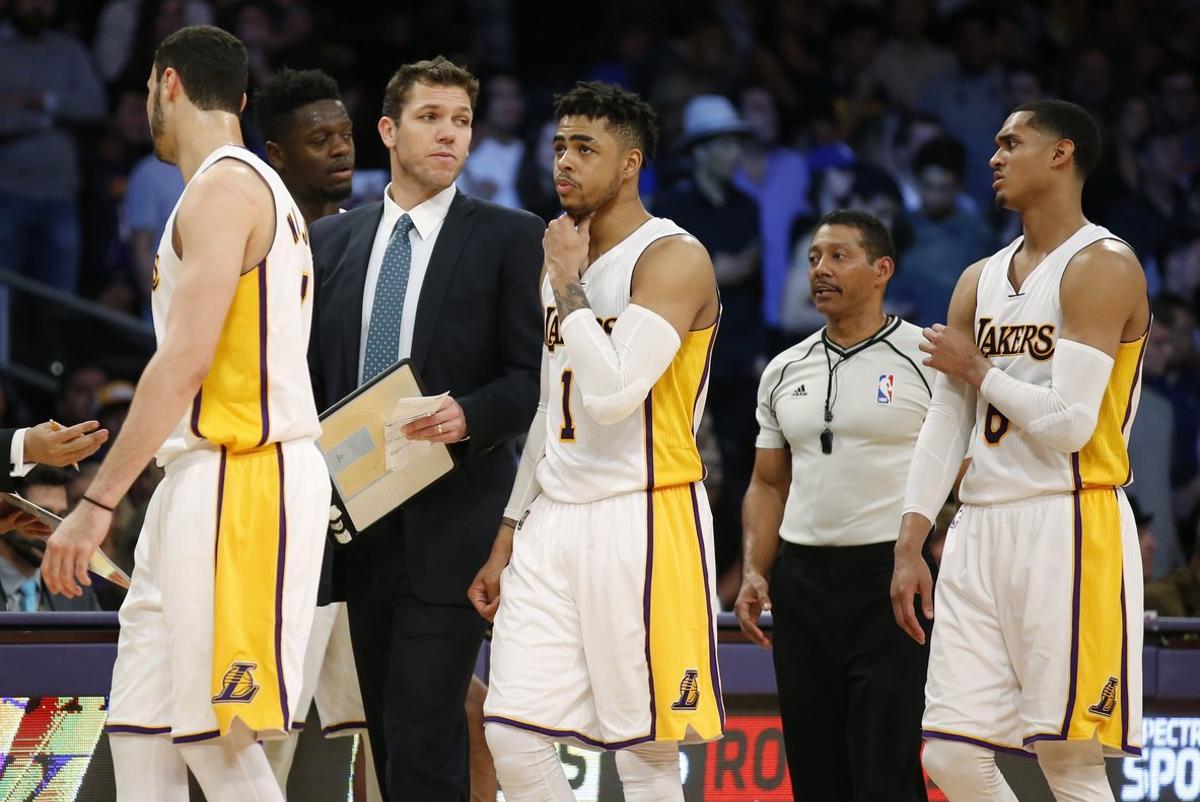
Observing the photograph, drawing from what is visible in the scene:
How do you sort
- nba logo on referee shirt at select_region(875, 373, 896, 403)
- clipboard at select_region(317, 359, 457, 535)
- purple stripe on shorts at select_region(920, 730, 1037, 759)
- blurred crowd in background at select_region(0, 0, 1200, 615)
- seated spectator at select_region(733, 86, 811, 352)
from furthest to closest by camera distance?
seated spectator at select_region(733, 86, 811, 352) → blurred crowd in background at select_region(0, 0, 1200, 615) → nba logo on referee shirt at select_region(875, 373, 896, 403) → clipboard at select_region(317, 359, 457, 535) → purple stripe on shorts at select_region(920, 730, 1037, 759)

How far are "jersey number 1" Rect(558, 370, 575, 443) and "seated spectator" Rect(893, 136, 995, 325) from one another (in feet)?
18.7

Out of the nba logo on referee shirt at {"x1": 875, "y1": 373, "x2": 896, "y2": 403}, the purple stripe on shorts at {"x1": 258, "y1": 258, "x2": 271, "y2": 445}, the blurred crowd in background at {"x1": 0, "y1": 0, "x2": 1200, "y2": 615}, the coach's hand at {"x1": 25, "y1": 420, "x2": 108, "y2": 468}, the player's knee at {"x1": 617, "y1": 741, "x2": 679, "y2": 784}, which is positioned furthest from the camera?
the blurred crowd in background at {"x1": 0, "y1": 0, "x2": 1200, "y2": 615}

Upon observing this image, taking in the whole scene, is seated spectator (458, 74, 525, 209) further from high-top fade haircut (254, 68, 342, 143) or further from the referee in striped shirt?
the referee in striped shirt

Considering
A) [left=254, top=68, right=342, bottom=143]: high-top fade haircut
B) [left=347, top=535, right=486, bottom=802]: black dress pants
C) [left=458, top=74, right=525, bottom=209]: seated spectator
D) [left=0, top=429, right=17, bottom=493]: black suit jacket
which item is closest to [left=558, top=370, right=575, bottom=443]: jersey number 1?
[left=347, top=535, right=486, bottom=802]: black dress pants

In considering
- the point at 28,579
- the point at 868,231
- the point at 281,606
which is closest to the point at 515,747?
the point at 281,606

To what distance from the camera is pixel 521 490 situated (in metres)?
4.68

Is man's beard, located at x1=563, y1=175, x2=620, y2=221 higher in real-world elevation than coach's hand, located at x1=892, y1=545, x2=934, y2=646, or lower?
higher

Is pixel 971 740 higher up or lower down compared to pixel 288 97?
lower down

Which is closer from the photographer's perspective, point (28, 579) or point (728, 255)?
point (28, 579)

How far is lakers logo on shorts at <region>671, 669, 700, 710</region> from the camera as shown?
14.2ft

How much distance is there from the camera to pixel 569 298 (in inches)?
173

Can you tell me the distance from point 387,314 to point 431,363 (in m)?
0.20

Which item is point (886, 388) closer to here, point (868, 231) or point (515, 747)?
point (868, 231)

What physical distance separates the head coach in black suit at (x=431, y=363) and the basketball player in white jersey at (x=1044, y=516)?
1215 mm
